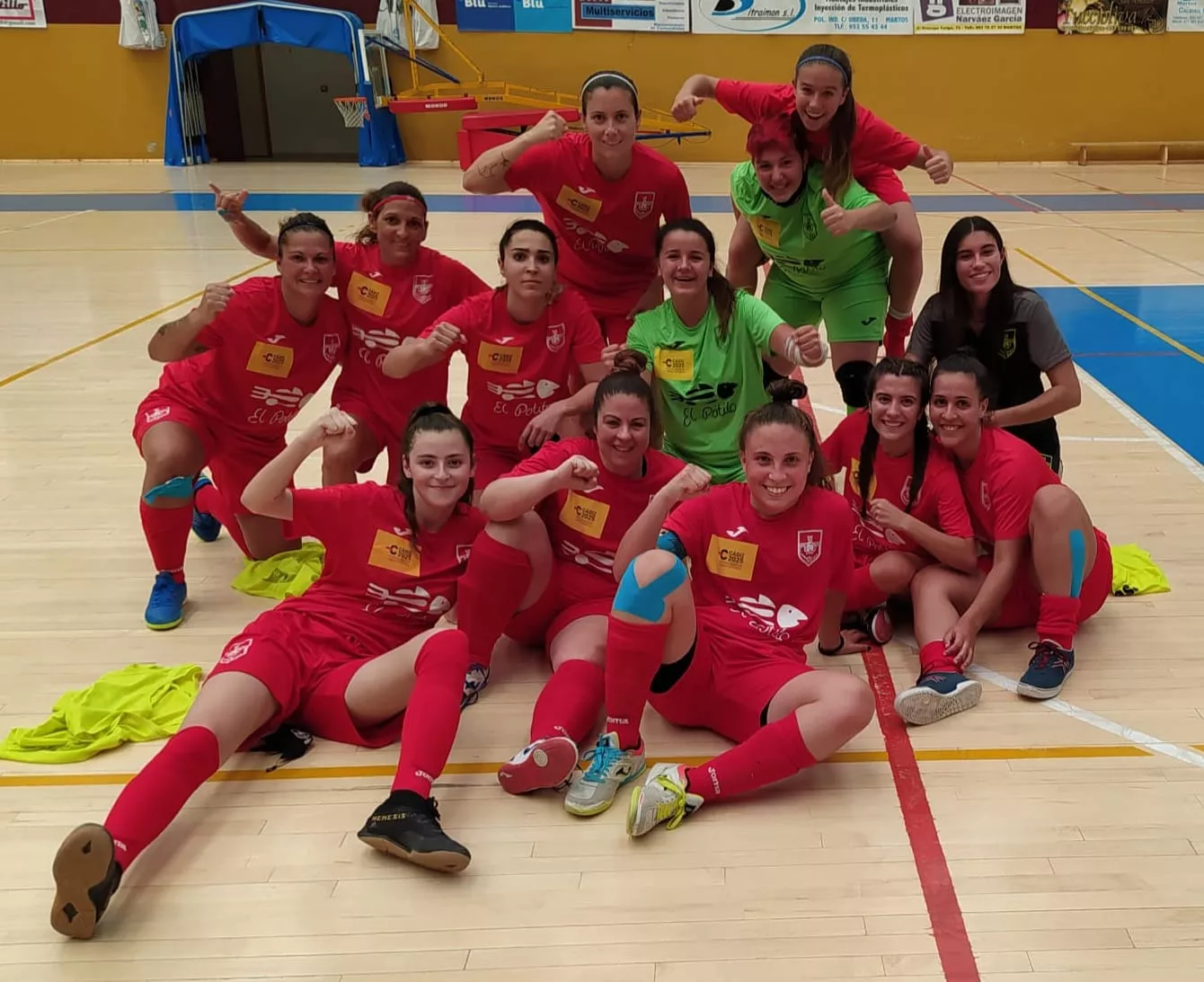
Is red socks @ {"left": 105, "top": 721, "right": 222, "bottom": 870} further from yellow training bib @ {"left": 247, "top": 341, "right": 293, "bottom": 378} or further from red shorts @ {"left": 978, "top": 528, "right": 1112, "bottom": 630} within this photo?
red shorts @ {"left": 978, "top": 528, "right": 1112, "bottom": 630}

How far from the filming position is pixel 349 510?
2.75 m

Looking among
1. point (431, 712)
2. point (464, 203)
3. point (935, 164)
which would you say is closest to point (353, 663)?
point (431, 712)

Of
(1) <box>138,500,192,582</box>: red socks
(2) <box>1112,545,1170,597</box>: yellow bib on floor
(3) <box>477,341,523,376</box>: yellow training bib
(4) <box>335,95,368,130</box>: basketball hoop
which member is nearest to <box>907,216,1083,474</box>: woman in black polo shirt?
(2) <box>1112,545,1170,597</box>: yellow bib on floor

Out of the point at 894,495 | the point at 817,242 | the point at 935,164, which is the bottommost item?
the point at 894,495

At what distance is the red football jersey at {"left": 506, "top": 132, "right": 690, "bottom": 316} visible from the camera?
3779 millimetres

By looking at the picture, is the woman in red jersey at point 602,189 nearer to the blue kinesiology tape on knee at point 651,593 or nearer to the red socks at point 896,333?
the red socks at point 896,333

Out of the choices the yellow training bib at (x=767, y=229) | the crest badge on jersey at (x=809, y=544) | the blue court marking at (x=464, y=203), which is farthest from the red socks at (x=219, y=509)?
the blue court marking at (x=464, y=203)

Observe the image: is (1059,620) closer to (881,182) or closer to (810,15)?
(881,182)

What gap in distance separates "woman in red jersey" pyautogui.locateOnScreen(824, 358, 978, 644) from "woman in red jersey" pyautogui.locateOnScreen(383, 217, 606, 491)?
90 centimetres

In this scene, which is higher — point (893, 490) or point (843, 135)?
point (843, 135)

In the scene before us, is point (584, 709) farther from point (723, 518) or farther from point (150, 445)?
point (150, 445)

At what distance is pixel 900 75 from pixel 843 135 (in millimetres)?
12484

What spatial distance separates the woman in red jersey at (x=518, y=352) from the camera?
3.36 m

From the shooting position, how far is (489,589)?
281 centimetres
